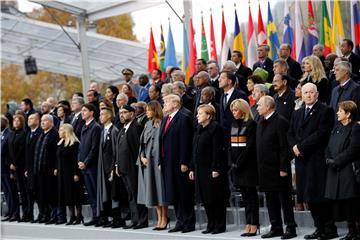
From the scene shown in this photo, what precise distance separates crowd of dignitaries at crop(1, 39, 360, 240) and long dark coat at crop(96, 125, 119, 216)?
0.06 ft

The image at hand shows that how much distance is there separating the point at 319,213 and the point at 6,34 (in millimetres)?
17175

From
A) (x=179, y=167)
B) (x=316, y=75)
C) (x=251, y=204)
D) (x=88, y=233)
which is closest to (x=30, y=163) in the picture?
(x=88, y=233)

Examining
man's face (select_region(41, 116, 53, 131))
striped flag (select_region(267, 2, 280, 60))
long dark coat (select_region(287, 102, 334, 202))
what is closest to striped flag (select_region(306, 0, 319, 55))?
striped flag (select_region(267, 2, 280, 60))

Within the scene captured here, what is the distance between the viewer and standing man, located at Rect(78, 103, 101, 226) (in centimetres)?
1385

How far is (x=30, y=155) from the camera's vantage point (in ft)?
50.2

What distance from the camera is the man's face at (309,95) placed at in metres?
10.3

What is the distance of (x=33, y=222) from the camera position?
15281mm

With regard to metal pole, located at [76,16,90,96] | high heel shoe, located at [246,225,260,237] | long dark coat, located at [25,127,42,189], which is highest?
metal pole, located at [76,16,90,96]

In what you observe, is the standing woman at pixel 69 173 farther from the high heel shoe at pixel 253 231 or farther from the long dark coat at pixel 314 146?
the long dark coat at pixel 314 146

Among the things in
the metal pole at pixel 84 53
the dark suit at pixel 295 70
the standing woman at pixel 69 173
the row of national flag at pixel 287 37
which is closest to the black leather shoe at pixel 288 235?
the dark suit at pixel 295 70

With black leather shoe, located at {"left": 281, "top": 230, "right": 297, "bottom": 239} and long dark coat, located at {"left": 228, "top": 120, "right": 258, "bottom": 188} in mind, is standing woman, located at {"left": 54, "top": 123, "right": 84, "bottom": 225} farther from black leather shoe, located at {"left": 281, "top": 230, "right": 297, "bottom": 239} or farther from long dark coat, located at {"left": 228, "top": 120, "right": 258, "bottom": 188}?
black leather shoe, located at {"left": 281, "top": 230, "right": 297, "bottom": 239}

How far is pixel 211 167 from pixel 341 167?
7.45ft

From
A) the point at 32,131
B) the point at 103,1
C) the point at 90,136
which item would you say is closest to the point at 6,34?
the point at 103,1

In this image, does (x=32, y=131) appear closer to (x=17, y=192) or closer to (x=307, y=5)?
(x=17, y=192)
